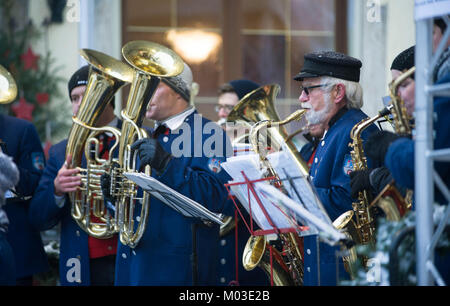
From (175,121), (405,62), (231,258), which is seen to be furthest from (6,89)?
(405,62)

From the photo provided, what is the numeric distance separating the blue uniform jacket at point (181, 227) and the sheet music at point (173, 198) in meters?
0.21

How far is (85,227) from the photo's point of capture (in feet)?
15.3

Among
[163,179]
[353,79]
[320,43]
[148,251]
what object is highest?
[320,43]

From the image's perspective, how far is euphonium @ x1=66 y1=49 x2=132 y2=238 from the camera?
4625mm

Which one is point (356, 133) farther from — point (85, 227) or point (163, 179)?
point (85, 227)

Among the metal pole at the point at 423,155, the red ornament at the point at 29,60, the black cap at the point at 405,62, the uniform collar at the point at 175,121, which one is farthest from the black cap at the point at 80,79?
the metal pole at the point at 423,155

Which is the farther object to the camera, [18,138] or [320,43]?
[320,43]

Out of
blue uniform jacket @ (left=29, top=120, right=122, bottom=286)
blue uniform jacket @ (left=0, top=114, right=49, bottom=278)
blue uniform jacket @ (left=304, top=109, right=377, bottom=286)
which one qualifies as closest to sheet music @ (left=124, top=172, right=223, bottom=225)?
blue uniform jacket @ (left=304, top=109, right=377, bottom=286)

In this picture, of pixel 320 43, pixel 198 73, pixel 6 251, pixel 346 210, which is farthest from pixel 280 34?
pixel 6 251

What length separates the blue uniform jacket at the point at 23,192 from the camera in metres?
4.88

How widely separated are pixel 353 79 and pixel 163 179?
1249mm

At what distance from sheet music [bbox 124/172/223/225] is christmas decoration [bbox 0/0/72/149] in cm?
372

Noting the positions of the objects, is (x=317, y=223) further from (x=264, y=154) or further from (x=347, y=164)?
(x=264, y=154)

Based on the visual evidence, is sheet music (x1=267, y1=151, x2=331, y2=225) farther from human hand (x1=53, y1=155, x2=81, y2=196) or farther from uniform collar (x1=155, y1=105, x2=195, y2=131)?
human hand (x1=53, y1=155, x2=81, y2=196)
